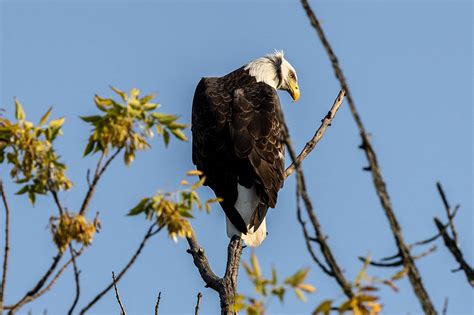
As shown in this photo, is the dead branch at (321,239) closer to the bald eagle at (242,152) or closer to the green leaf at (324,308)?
the green leaf at (324,308)

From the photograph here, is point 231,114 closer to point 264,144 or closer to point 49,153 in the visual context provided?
point 264,144

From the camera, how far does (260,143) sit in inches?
301

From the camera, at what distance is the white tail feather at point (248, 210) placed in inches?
291

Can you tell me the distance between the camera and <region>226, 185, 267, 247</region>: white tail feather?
7.39 metres

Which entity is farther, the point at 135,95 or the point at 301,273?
the point at 135,95

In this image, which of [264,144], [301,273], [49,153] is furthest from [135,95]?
[264,144]

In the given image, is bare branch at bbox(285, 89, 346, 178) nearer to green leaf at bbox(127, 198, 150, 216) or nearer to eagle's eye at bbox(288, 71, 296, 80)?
eagle's eye at bbox(288, 71, 296, 80)

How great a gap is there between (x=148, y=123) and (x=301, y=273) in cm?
99

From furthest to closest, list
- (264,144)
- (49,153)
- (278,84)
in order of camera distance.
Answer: (278,84) → (264,144) → (49,153)

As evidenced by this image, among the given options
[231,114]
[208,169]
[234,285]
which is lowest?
[234,285]

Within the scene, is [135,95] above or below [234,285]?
below

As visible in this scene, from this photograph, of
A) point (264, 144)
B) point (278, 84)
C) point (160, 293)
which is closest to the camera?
point (160, 293)

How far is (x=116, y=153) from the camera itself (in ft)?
10.8

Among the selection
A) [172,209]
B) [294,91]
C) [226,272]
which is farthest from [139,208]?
[294,91]
